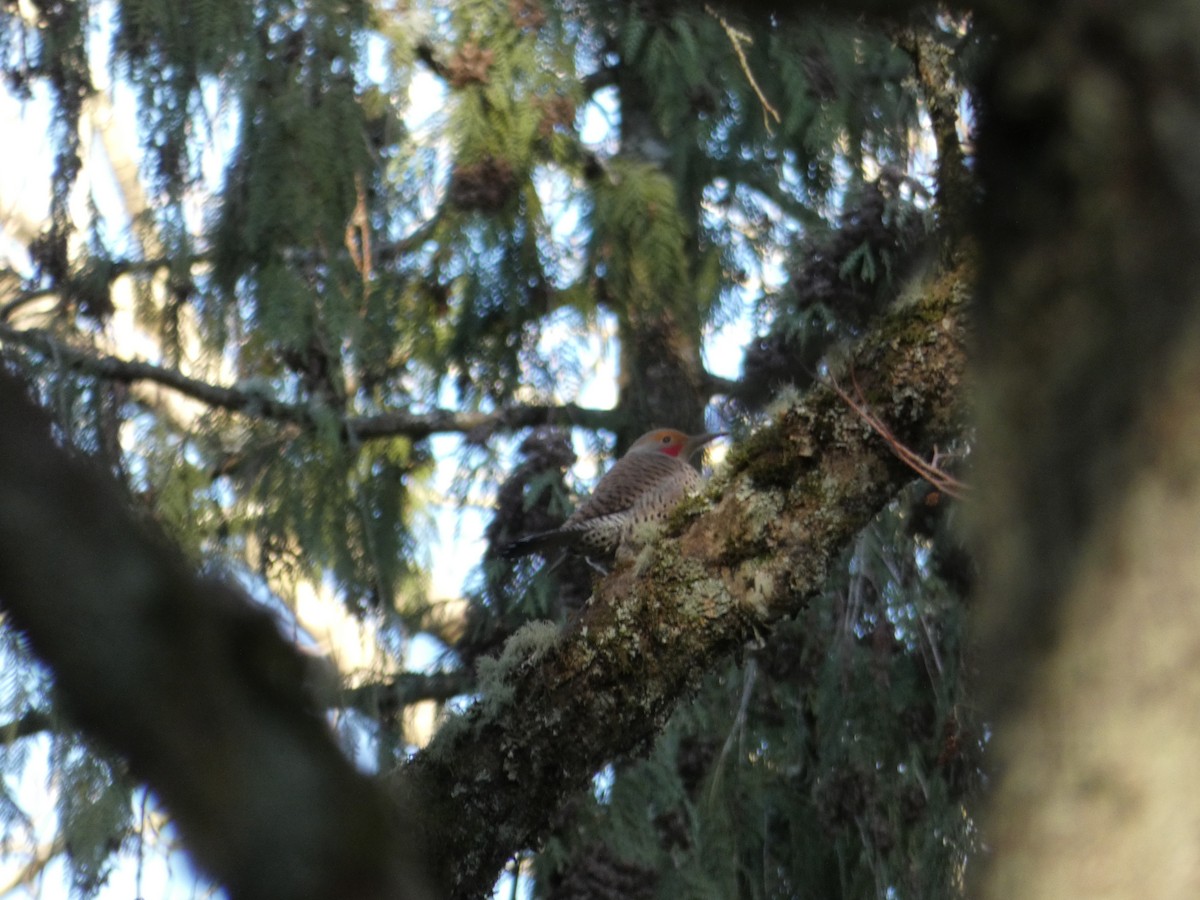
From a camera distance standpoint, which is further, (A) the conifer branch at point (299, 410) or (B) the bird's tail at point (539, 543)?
Answer: (B) the bird's tail at point (539, 543)

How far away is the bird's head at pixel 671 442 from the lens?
4.82 meters

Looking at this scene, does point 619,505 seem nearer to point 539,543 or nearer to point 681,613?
point 539,543

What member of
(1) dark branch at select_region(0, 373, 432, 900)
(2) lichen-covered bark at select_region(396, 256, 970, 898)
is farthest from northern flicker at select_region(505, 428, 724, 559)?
(1) dark branch at select_region(0, 373, 432, 900)

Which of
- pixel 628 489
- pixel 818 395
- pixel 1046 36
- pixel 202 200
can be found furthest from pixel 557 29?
pixel 1046 36

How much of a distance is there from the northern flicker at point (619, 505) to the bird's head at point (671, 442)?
0.02m

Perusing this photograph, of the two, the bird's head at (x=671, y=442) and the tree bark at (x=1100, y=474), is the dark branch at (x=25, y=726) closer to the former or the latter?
the bird's head at (x=671, y=442)

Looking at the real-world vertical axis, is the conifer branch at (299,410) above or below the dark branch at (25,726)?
above

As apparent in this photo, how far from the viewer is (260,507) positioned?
3.69m

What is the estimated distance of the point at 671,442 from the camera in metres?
5.00

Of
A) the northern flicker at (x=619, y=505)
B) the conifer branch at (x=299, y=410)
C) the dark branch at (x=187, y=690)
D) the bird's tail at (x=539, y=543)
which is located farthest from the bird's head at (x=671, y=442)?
the dark branch at (x=187, y=690)

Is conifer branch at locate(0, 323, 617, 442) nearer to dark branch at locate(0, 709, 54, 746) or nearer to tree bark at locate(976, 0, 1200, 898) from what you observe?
dark branch at locate(0, 709, 54, 746)

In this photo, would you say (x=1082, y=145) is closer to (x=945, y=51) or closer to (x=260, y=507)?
(x=945, y=51)

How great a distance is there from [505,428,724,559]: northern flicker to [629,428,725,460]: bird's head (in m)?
0.02

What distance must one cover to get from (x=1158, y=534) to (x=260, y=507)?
3.21 metres
